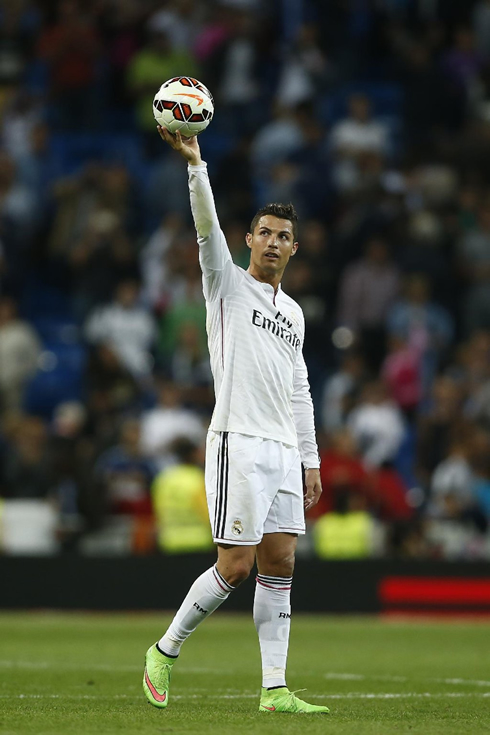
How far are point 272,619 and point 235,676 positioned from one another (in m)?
2.31

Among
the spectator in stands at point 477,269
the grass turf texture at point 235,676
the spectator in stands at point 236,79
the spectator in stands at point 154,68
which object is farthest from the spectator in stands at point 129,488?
the spectator in stands at point 236,79

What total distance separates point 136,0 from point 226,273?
14972mm

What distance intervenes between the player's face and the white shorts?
90 centimetres

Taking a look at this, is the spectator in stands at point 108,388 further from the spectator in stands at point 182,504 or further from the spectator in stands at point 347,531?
the spectator in stands at point 347,531

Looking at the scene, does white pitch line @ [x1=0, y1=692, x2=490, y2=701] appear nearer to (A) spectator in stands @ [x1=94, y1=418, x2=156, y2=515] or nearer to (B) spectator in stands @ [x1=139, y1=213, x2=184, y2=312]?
(A) spectator in stands @ [x1=94, y1=418, x2=156, y2=515]

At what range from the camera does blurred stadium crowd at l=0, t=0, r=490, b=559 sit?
15.6 meters

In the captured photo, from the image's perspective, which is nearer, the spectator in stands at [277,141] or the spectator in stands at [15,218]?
the spectator in stands at [15,218]

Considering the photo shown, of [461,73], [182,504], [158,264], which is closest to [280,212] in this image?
[182,504]

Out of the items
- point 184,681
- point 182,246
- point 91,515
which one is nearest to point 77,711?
point 184,681

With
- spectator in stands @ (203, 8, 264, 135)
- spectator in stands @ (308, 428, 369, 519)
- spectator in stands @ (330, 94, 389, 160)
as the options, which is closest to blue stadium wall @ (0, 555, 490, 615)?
spectator in stands @ (308, 428, 369, 519)

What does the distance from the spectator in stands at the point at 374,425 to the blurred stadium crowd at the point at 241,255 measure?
0.07ft

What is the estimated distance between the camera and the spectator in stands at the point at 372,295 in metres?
17.1

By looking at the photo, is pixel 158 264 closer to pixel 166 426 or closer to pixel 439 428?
pixel 166 426

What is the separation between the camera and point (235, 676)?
31.2 feet
